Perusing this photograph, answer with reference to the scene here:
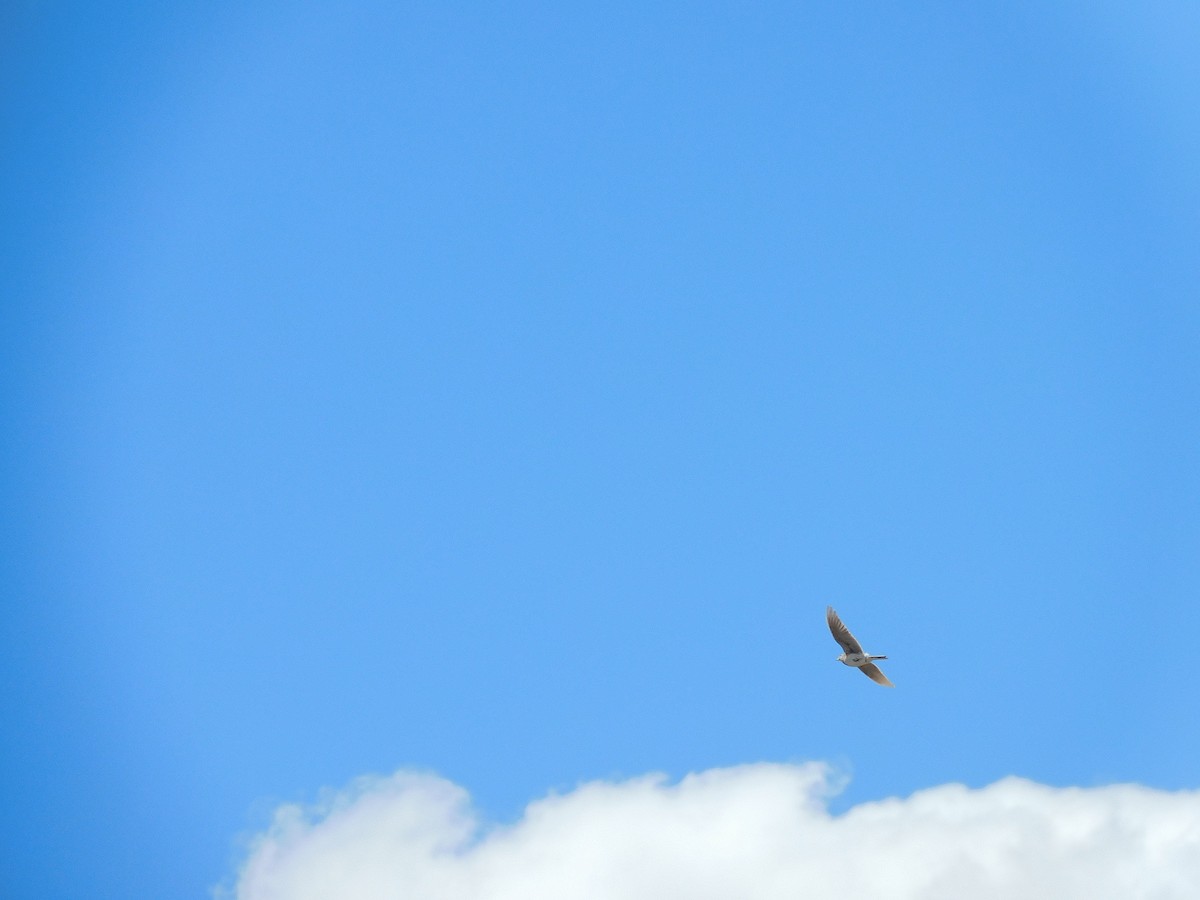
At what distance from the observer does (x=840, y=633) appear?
209 ft

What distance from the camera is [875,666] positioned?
65312 mm

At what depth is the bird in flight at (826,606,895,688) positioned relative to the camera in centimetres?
6334

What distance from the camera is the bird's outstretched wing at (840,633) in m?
63.2

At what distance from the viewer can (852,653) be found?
64.3 m

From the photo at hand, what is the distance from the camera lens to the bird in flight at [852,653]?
63344mm

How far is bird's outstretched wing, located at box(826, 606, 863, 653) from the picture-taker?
63.2m

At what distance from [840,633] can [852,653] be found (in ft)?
5.09
